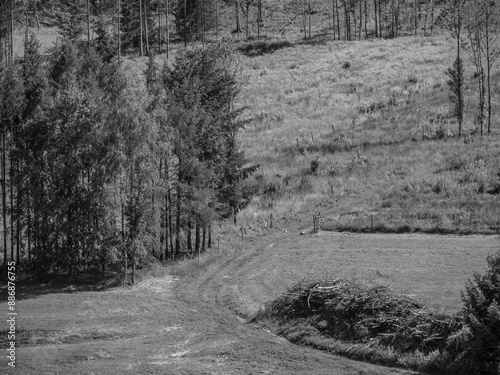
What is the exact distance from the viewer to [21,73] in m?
46.2

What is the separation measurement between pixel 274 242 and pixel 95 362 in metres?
21.8

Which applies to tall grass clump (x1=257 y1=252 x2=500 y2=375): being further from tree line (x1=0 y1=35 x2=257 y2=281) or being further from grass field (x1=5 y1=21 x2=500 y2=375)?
tree line (x1=0 y1=35 x2=257 y2=281)

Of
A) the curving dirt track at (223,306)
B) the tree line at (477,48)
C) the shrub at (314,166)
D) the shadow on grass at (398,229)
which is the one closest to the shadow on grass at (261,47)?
the tree line at (477,48)

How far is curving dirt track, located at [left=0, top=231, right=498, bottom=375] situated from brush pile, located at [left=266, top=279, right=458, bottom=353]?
1.90 metres

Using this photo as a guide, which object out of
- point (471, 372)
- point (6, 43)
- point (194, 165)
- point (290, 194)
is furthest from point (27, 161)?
point (6, 43)

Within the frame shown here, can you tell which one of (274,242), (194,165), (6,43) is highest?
(6,43)

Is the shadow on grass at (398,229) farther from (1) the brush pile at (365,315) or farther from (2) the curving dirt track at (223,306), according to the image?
(1) the brush pile at (365,315)

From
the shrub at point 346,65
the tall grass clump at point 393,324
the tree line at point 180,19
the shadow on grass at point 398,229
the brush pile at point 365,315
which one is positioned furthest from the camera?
the tree line at point 180,19

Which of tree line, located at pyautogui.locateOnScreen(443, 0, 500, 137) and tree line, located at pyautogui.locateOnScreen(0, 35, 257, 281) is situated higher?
tree line, located at pyautogui.locateOnScreen(443, 0, 500, 137)

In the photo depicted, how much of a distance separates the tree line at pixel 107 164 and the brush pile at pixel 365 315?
11665 millimetres

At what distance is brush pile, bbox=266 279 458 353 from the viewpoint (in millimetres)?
30672

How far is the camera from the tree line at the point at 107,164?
4116cm

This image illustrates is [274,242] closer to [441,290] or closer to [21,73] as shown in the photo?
[441,290]

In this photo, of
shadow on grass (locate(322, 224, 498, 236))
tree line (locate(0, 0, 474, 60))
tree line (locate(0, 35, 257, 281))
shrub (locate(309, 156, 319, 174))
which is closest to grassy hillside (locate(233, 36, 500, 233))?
shadow on grass (locate(322, 224, 498, 236))
